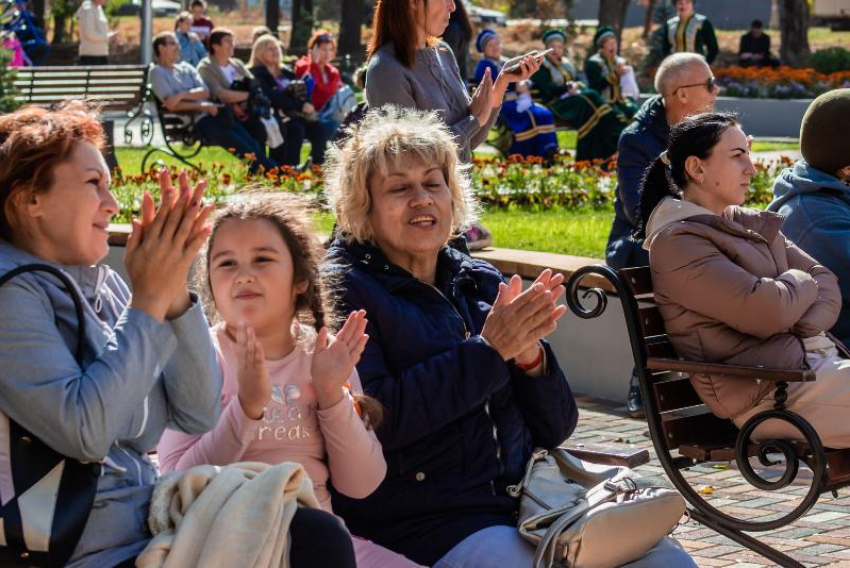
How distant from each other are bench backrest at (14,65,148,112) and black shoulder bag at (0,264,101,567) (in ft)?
54.0

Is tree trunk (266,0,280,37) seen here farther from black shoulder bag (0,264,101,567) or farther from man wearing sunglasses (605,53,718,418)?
black shoulder bag (0,264,101,567)

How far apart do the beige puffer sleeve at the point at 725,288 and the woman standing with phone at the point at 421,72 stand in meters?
1.58

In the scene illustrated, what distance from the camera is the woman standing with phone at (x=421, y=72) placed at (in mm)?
6266

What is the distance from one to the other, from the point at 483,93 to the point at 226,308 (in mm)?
3149

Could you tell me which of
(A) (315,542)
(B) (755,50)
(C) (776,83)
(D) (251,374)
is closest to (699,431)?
(D) (251,374)

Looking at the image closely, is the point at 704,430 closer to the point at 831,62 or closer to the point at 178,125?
the point at 178,125

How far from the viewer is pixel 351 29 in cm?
3488

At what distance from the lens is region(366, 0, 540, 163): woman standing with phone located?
627cm

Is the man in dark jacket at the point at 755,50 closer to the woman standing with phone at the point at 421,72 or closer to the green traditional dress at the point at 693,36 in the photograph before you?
the green traditional dress at the point at 693,36

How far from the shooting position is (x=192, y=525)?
2.94 m

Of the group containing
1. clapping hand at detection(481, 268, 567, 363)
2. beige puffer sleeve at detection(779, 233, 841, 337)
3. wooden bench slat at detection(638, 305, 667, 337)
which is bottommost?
wooden bench slat at detection(638, 305, 667, 337)

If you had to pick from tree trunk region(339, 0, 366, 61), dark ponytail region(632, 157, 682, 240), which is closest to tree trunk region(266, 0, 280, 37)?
tree trunk region(339, 0, 366, 61)

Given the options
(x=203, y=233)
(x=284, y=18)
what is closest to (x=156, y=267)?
(x=203, y=233)

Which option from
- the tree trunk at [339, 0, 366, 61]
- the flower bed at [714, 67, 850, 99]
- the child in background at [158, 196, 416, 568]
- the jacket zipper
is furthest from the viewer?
the tree trunk at [339, 0, 366, 61]
